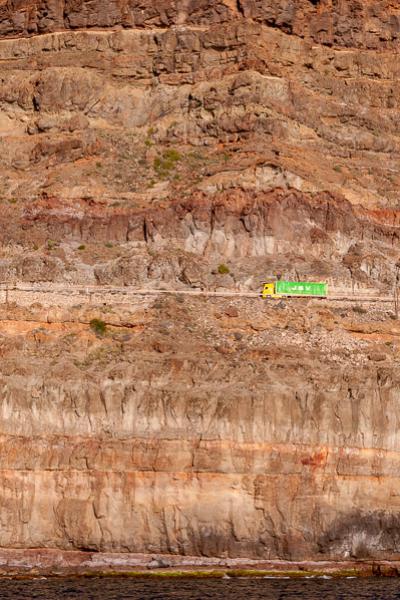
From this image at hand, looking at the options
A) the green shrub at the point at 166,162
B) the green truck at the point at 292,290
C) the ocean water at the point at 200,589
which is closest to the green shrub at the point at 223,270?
the green truck at the point at 292,290

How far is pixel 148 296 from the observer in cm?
10038

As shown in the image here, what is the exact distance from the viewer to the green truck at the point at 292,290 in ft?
334

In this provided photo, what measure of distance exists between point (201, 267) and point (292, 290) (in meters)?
5.90

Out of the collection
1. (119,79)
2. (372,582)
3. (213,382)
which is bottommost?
(372,582)

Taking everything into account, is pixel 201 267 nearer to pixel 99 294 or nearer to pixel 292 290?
pixel 292 290

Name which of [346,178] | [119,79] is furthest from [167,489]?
[119,79]

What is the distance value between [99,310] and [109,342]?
2896 millimetres

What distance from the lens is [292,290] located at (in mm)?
101625

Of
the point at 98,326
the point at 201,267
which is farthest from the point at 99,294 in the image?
the point at 201,267

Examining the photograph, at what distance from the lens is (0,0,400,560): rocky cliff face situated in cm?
8906

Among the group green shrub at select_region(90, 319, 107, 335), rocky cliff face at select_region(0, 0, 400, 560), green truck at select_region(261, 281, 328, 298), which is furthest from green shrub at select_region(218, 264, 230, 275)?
green shrub at select_region(90, 319, 107, 335)

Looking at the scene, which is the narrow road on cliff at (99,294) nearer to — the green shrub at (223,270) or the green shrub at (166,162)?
the green shrub at (223,270)

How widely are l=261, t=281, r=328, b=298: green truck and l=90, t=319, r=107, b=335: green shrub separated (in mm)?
9898

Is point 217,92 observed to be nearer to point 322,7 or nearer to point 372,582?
point 322,7
